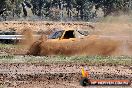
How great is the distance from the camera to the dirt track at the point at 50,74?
12.2 metres

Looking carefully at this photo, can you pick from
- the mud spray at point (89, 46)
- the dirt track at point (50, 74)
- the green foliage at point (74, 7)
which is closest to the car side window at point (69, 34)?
the mud spray at point (89, 46)

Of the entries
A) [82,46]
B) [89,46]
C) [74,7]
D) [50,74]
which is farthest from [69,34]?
[74,7]

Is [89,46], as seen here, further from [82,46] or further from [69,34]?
[69,34]

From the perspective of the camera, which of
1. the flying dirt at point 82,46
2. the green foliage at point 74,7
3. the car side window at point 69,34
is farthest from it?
the green foliage at point 74,7

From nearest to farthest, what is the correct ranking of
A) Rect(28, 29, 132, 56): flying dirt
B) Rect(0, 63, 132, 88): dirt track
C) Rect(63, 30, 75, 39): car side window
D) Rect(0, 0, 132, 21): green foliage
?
Rect(0, 63, 132, 88): dirt track
Rect(28, 29, 132, 56): flying dirt
Rect(63, 30, 75, 39): car side window
Rect(0, 0, 132, 21): green foliage

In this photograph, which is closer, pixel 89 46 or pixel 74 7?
pixel 89 46

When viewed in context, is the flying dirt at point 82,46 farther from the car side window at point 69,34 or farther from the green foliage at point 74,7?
the green foliage at point 74,7

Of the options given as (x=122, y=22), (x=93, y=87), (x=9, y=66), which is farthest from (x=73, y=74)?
(x=122, y=22)

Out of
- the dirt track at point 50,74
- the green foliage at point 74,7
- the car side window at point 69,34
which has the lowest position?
the green foliage at point 74,7

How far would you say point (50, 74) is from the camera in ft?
45.6

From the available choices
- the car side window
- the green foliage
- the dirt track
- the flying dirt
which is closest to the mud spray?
the flying dirt

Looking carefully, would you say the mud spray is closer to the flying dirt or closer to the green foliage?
the flying dirt

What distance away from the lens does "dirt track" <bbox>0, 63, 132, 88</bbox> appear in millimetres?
12234

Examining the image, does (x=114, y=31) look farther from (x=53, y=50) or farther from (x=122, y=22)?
(x=53, y=50)
